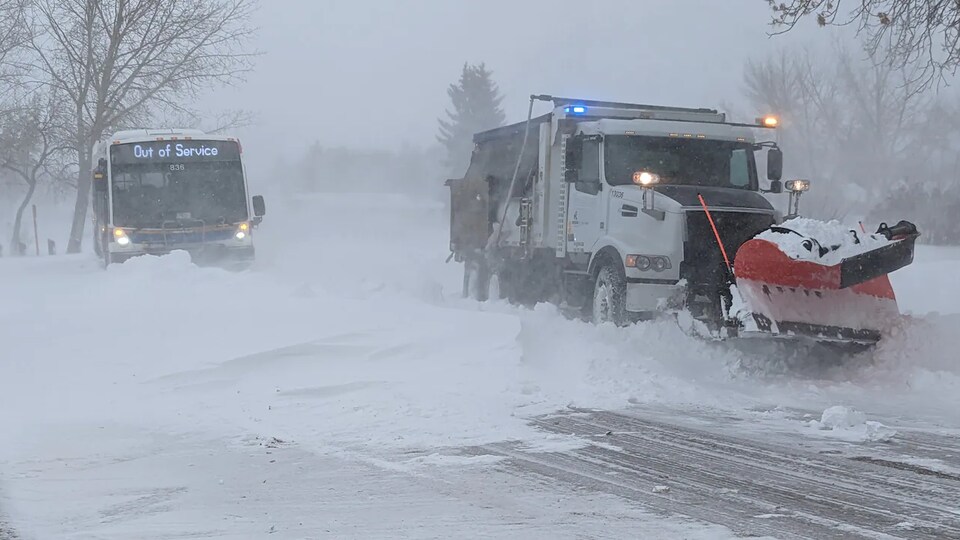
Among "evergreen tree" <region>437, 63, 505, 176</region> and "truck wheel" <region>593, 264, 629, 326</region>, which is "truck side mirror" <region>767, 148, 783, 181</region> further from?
"evergreen tree" <region>437, 63, 505, 176</region>

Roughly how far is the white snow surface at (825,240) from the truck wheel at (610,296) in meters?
1.97

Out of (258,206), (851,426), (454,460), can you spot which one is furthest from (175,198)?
(851,426)

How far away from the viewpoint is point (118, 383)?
841 cm

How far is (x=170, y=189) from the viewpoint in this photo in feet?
61.9

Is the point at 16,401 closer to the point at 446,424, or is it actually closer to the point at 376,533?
the point at 446,424

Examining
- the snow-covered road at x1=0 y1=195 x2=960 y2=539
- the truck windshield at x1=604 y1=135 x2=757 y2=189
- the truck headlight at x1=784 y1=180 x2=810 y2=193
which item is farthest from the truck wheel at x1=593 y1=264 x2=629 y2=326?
the truck headlight at x1=784 y1=180 x2=810 y2=193

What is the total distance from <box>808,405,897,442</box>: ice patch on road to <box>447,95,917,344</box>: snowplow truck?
1.73 meters

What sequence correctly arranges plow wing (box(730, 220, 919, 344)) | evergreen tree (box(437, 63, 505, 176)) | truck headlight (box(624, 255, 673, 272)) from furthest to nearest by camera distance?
evergreen tree (box(437, 63, 505, 176)), truck headlight (box(624, 255, 673, 272)), plow wing (box(730, 220, 919, 344))

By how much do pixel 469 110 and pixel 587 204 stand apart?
58.9 meters

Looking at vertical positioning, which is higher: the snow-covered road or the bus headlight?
the bus headlight

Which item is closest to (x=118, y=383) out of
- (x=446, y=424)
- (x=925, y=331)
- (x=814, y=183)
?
(x=446, y=424)

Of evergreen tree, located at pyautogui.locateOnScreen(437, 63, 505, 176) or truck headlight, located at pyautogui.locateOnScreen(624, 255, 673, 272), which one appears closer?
truck headlight, located at pyautogui.locateOnScreen(624, 255, 673, 272)

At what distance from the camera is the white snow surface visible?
9211 mm

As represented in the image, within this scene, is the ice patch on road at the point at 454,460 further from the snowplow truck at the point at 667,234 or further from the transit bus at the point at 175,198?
the transit bus at the point at 175,198
